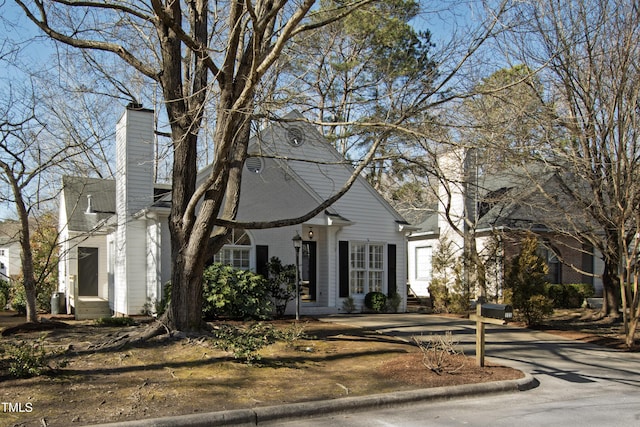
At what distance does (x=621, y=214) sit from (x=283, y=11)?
8589 mm

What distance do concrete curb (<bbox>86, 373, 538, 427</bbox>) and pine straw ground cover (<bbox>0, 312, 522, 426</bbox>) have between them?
27 cm

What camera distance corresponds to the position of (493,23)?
30.6 feet

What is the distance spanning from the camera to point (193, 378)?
8.01m

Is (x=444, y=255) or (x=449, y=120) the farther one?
(x=444, y=255)

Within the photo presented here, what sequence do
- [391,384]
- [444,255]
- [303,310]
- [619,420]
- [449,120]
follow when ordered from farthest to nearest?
[444,255], [303,310], [449,120], [391,384], [619,420]

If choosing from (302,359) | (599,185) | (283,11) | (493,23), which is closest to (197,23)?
(283,11)

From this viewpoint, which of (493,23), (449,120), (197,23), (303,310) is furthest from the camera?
(303,310)

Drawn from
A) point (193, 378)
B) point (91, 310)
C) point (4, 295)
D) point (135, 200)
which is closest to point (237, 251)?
point (135, 200)

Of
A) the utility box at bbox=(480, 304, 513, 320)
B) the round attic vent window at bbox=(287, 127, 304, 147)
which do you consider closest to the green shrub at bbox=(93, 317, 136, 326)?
the round attic vent window at bbox=(287, 127, 304, 147)

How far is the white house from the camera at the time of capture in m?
16.1

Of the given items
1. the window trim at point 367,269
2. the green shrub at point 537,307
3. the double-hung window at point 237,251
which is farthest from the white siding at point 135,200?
the green shrub at point 537,307

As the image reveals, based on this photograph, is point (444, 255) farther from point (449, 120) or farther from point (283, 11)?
point (283, 11)

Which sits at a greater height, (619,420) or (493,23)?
(493,23)

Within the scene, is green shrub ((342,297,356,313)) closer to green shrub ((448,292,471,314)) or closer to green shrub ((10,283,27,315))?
green shrub ((448,292,471,314))
